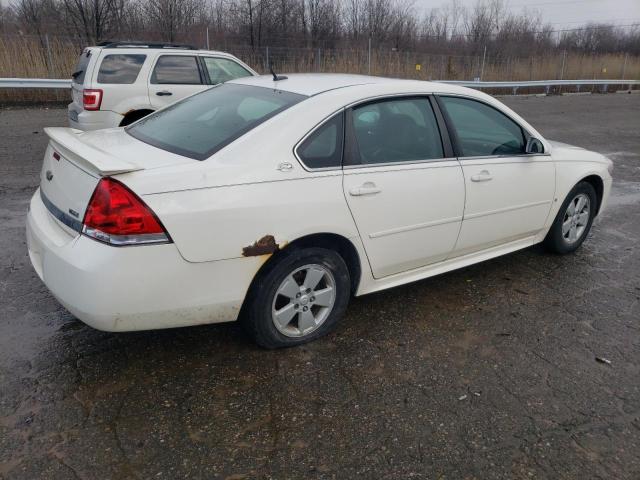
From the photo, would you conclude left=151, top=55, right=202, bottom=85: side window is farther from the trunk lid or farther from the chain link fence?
the chain link fence

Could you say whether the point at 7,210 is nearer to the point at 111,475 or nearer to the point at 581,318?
the point at 111,475

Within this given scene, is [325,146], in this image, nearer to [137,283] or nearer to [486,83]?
[137,283]

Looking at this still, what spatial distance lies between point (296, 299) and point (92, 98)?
5.88 m

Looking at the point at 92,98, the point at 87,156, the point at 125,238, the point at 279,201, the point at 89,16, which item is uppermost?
the point at 89,16

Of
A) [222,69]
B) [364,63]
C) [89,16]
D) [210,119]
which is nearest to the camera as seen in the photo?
[210,119]

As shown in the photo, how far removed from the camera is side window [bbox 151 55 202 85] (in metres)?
8.17

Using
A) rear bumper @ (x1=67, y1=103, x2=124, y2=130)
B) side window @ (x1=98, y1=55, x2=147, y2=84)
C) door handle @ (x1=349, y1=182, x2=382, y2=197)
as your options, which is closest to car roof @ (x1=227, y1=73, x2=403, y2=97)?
door handle @ (x1=349, y1=182, x2=382, y2=197)

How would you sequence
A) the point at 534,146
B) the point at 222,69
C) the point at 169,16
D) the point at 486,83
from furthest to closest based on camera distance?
the point at 486,83 → the point at 169,16 → the point at 222,69 → the point at 534,146

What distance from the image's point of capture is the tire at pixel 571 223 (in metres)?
4.72

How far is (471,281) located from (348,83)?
75.4 inches

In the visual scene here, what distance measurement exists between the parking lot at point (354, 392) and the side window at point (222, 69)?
535 cm

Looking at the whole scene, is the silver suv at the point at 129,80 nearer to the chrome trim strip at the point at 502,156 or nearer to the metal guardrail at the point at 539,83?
the chrome trim strip at the point at 502,156

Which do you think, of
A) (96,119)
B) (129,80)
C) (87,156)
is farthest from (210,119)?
(129,80)

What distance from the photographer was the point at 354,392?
289cm
